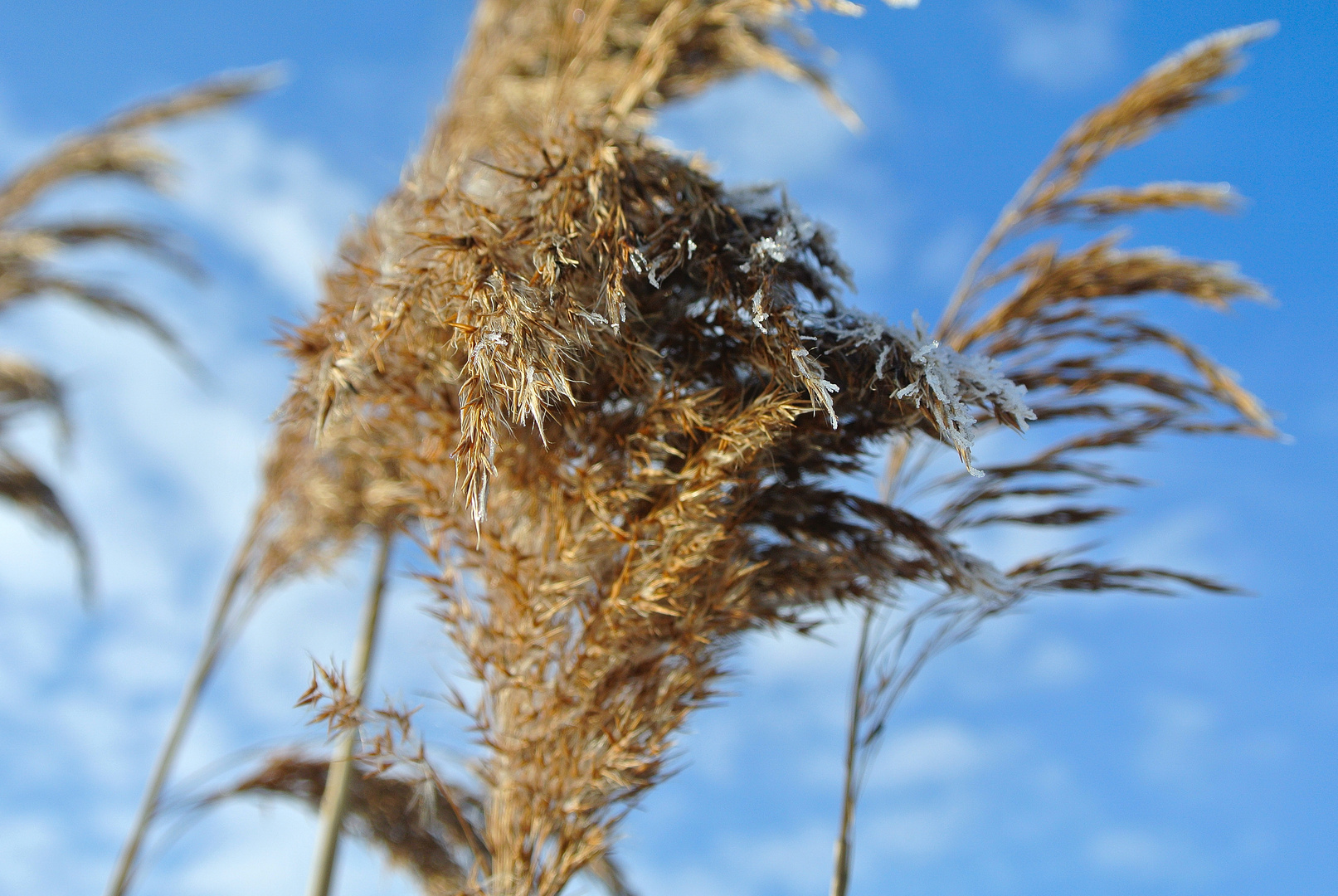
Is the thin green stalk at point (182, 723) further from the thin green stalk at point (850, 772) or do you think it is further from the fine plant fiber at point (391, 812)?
the thin green stalk at point (850, 772)

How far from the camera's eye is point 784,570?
77.7 inches

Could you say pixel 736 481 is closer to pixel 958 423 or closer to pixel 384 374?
pixel 958 423

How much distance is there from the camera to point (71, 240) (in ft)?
15.7

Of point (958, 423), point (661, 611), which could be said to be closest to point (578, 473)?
point (661, 611)

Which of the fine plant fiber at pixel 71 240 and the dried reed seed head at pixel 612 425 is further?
the fine plant fiber at pixel 71 240

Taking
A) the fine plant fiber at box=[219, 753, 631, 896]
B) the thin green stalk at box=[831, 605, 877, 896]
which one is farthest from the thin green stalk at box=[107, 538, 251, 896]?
the thin green stalk at box=[831, 605, 877, 896]

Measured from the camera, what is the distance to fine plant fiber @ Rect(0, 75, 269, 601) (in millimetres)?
4555

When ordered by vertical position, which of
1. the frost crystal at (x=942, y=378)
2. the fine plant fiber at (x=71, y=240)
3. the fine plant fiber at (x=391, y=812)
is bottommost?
the fine plant fiber at (x=391, y=812)

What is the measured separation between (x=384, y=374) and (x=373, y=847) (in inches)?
90.7

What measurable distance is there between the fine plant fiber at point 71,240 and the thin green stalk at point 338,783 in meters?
1.84

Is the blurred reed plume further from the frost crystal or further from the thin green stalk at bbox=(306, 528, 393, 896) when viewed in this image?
the thin green stalk at bbox=(306, 528, 393, 896)

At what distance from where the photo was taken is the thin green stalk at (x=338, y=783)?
318 cm

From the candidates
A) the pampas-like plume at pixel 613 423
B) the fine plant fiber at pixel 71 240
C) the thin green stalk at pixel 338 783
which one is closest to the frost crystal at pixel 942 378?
the pampas-like plume at pixel 613 423

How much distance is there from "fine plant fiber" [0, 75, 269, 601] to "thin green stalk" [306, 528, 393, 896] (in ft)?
6.05
